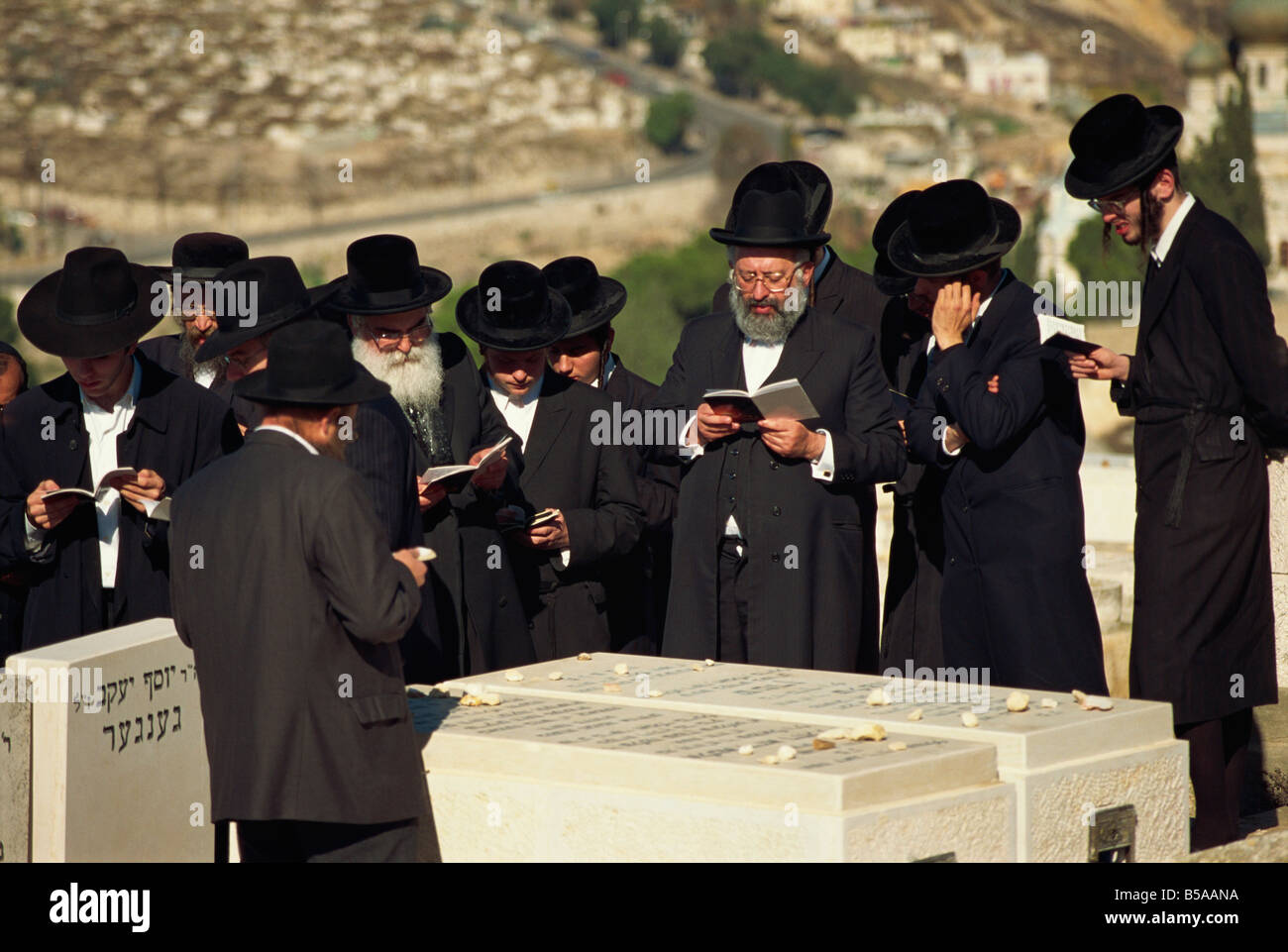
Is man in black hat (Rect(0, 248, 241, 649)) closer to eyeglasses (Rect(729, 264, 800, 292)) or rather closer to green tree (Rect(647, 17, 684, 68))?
eyeglasses (Rect(729, 264, 800, 292))

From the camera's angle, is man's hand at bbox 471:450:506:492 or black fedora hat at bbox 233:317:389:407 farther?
man's hand at bbox 471:450:506:492

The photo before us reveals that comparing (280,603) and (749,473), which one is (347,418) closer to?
(280,603)

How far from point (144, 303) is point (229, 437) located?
51 cm

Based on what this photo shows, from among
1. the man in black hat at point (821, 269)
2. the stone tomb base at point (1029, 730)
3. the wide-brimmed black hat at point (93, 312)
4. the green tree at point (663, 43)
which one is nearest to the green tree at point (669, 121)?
the green tree at point (663, 43)

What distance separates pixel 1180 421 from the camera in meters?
5.64

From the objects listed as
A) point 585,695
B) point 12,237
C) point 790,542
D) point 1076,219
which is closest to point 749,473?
point 790,542

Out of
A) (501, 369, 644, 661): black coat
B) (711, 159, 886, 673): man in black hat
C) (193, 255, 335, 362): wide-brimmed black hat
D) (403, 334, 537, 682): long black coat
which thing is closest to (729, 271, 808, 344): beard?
(711, 159, 886, 673): man in black hat

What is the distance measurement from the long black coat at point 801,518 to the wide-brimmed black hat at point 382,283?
0.97 meters

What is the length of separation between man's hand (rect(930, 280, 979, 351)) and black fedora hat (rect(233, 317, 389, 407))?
2.20 meters

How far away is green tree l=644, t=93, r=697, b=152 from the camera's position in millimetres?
123812

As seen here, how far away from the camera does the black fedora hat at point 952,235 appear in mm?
6070

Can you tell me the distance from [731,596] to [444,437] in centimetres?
104

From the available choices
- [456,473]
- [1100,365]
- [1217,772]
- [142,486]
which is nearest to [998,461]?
[1100,365]

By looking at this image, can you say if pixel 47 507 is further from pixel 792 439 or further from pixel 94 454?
pixel 792 439
